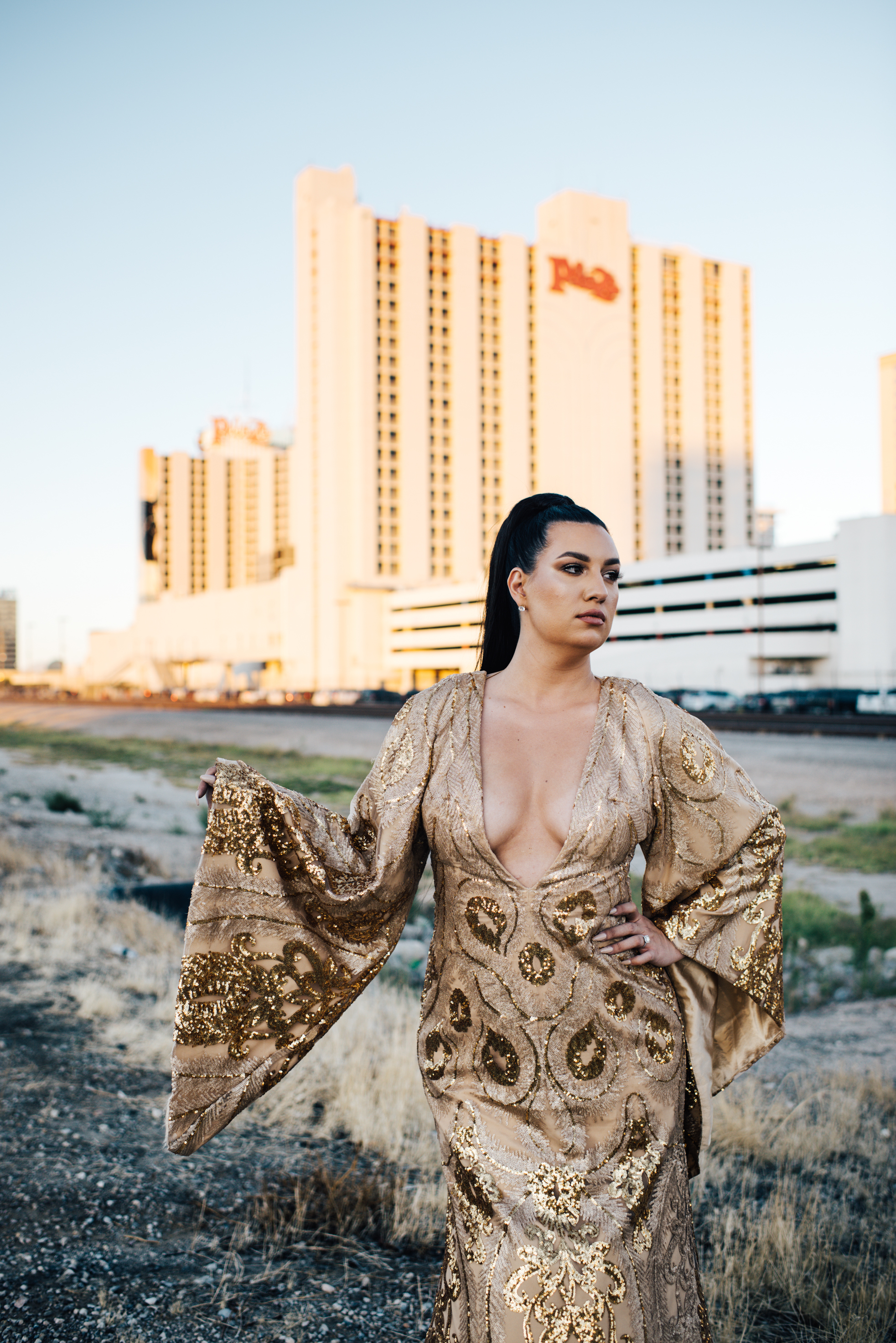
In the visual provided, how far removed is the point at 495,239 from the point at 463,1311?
359 feet

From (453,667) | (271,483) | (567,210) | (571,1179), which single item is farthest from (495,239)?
(571,1179)

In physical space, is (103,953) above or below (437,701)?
below

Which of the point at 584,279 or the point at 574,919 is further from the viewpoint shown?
the point at 584,279

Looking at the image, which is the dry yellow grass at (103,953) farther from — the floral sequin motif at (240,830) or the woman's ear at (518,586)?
the woman's ear at (518,586)

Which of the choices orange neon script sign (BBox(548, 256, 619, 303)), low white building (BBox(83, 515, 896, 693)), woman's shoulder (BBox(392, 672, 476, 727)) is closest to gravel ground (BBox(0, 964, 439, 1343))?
woman's shoulder (BBox(392, 672, 476, 727))

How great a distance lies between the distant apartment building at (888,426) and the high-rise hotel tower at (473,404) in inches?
1410

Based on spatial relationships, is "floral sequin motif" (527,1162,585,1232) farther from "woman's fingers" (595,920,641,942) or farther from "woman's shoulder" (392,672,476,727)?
"woman's shoulder" (392,672,476,727)

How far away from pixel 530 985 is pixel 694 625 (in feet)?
222

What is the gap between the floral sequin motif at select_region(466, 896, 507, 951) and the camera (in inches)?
79.4

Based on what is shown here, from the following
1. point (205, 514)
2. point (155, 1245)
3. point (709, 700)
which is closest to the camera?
point (155, 1245)

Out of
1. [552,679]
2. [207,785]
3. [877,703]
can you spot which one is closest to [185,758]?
[207,785]

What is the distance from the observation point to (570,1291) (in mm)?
1805

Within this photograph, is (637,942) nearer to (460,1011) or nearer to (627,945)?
(627,945)

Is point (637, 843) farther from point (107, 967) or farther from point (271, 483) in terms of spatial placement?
point (271, 483)
